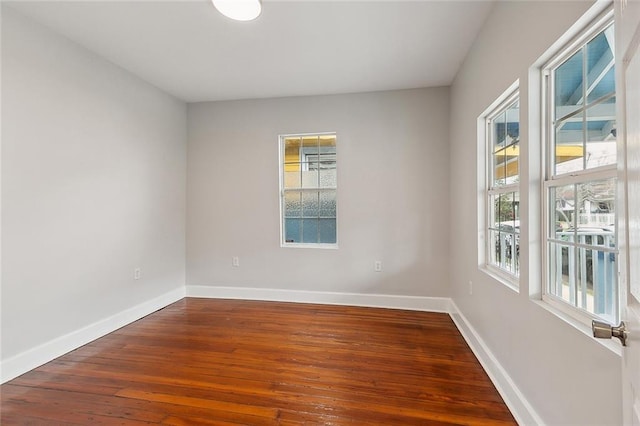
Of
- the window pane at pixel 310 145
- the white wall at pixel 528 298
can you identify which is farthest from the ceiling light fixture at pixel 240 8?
the window pane at pixel 310 145

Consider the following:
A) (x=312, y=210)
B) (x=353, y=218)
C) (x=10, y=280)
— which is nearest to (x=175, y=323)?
(x=10, y=280)

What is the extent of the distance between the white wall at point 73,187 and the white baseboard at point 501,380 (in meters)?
3.30

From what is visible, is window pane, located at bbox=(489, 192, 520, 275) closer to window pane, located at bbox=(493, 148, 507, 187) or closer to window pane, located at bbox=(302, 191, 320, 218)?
window pane, located at bbox=(493, 148, 507, 187)

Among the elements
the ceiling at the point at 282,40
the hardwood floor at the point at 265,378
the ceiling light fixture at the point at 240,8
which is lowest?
the hardwood floor at the point at 265,378

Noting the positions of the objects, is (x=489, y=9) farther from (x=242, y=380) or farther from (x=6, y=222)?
(x=6, y=222)

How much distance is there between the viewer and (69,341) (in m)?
2.52

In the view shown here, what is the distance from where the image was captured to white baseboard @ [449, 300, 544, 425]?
1584 millimetres

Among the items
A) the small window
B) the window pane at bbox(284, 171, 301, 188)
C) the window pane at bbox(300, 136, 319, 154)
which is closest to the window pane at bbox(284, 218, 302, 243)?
the small window

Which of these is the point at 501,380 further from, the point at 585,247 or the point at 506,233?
the point at 585,247

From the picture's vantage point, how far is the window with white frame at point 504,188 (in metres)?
1.99

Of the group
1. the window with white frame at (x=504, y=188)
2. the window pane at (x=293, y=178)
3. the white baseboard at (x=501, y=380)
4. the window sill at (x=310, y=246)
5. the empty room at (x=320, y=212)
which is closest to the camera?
the empty room at (x=320, y=212)

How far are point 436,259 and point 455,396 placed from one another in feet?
5.94

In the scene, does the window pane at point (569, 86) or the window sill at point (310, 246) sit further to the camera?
the window sill at point (310, 246)

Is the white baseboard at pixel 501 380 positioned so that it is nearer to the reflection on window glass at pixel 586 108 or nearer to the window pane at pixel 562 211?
the window pane at pixel 562 211
